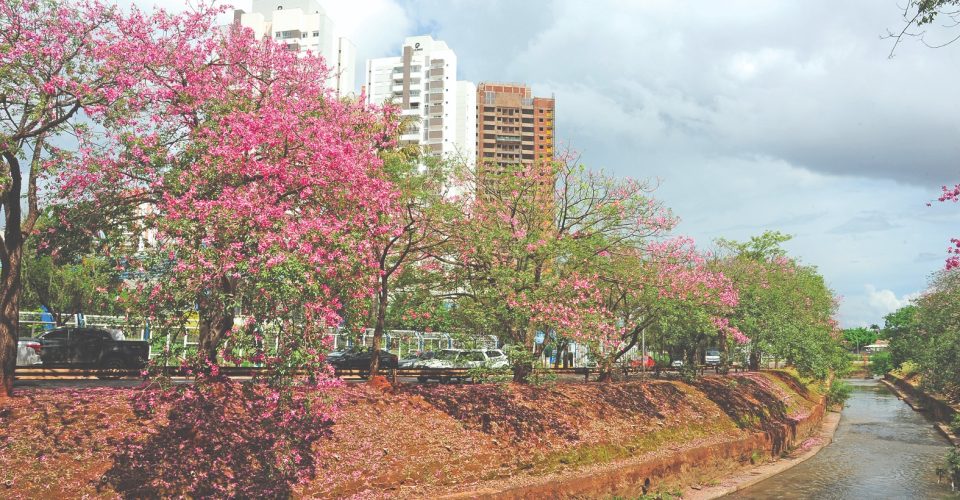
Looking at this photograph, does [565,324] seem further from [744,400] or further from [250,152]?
[744,400]

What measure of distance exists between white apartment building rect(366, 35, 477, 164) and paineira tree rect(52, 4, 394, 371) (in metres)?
78.2

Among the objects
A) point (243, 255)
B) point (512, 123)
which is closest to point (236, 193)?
point (243, 255)

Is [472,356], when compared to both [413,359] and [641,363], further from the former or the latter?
[641,363]

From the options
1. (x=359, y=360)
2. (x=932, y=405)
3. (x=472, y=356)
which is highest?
(x=472, y=356)

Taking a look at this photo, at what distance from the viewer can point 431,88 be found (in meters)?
92.2

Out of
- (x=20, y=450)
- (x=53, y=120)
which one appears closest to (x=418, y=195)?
(x=53, y=120)

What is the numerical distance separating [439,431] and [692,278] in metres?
10.3

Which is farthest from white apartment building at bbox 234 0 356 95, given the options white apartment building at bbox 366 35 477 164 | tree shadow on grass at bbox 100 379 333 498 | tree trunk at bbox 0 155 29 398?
tree shadow on grass at bbox 100 379 333 498

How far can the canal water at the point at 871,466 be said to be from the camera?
60.5 feet

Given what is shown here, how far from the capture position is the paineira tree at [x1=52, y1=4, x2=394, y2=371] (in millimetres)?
9250

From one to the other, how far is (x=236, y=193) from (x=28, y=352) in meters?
13.6

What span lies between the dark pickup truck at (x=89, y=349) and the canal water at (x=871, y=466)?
60.9ft

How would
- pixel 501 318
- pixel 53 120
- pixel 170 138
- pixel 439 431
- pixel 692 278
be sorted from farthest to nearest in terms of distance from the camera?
pixel 692 278 → pixel 501 318 → pixel 439 431 → pixel 170 138 → pixel 53 120

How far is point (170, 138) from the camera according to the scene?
480 inches
